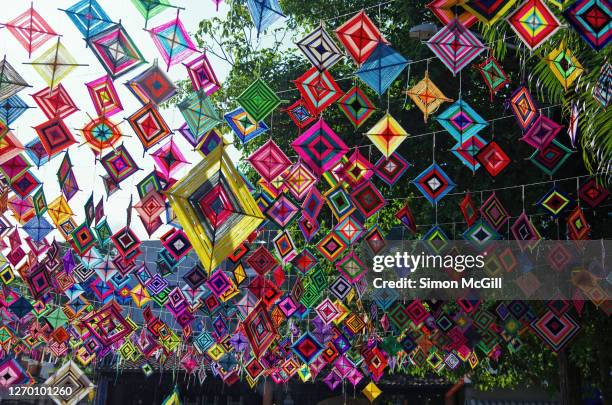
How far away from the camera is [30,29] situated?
649cm

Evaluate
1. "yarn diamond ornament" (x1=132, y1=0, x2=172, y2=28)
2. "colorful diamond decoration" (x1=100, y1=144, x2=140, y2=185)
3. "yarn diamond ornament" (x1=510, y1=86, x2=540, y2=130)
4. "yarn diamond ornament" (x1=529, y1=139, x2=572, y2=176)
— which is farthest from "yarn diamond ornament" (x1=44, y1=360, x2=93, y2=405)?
"yarn diamond ornament" (x1=529, y1=139, x2=572, y2=176)

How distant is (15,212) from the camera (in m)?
11.4

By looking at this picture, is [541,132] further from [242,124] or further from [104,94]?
[104,94]

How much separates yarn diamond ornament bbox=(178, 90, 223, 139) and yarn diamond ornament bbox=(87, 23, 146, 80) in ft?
4.02

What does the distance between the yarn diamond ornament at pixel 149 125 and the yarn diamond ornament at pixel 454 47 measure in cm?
328

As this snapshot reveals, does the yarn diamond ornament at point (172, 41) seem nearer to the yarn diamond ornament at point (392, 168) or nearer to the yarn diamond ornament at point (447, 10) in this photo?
the yarn diamond ornament at point (447, 10)

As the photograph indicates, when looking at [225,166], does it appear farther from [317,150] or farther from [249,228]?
[317,150]

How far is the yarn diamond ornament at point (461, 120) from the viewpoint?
8.09 m

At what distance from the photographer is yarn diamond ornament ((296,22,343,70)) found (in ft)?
22.7

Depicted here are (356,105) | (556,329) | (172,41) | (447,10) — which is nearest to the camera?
(447,10)

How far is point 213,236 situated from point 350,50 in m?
2.71

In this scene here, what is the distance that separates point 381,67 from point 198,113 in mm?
2362

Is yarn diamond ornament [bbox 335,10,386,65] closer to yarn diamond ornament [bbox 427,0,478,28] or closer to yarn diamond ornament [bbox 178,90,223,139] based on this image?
yarn diamond ornament [bbox 427,0,478,28]

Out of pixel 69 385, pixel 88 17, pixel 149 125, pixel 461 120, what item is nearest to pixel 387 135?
pixel 461 120
